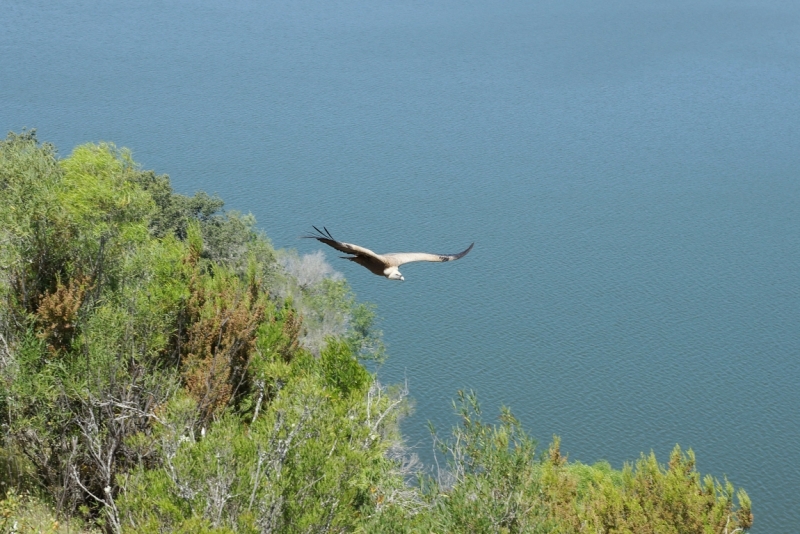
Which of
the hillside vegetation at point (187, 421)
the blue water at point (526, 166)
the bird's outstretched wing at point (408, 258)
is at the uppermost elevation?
the blue water at point (526, 166)

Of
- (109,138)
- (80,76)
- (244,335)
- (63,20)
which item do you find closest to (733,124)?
(109,138)

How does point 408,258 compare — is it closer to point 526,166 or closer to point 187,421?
point 187,421

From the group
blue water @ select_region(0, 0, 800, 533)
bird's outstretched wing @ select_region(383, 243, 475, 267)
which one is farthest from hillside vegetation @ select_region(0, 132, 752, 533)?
blue water @ select_region(0, 0, 800, 533)

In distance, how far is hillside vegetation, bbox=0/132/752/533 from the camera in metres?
8.13

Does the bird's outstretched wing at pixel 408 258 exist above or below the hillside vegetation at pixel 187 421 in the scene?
above

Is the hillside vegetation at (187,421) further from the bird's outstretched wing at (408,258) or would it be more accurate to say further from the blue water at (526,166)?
the blue water at (526,166)

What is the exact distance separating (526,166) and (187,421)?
29159 mm

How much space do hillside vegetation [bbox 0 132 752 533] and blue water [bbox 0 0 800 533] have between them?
11.5 metres

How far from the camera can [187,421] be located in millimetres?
9562

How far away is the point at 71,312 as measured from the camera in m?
12.2

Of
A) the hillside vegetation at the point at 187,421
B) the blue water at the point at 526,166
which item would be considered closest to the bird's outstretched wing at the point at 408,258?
the hillside vegetation at the point at 187,421

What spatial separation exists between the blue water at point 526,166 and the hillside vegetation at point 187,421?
37.6 feet

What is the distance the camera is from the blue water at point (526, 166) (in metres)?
26.7

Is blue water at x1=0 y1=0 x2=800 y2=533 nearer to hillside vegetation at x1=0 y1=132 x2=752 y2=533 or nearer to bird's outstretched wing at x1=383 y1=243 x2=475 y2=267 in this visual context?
hillside vegetation at x1=0 y1=132 x2=752 y2=533
